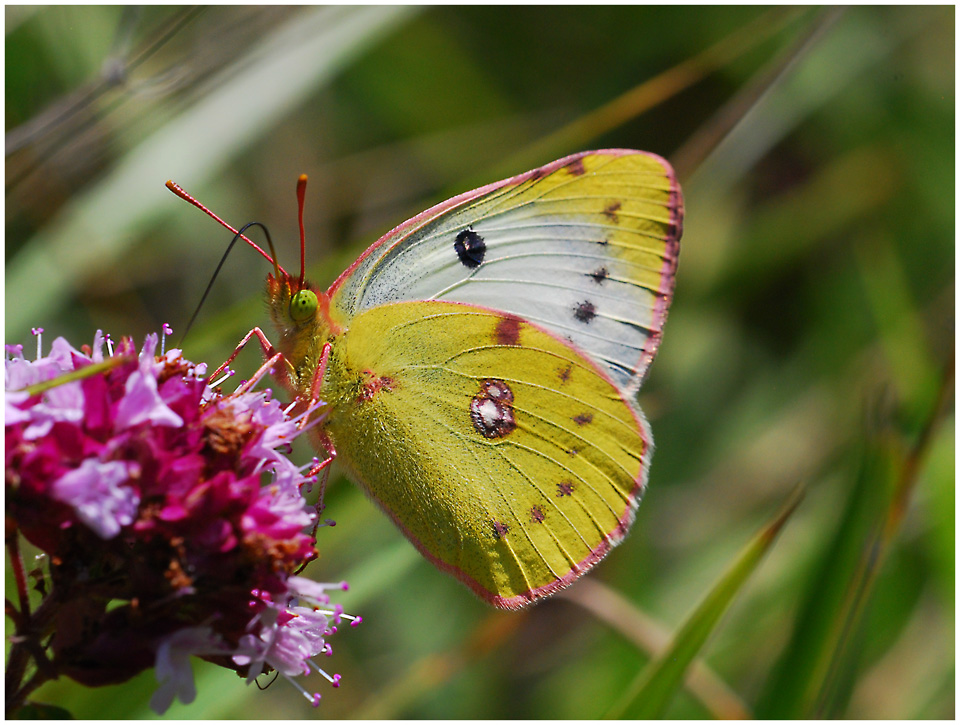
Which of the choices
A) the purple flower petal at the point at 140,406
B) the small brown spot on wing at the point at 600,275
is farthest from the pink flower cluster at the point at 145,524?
the small brown spot on wing at the point at 600,275

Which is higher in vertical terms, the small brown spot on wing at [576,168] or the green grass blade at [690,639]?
the small brown spot on wing at [576,168]

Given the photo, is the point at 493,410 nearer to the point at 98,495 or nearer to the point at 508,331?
the point at 508,331

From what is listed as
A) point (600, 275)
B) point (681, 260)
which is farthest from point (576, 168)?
point (681, 260)

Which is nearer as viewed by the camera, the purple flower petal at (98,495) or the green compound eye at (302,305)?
the purple flower petal at (98,495)

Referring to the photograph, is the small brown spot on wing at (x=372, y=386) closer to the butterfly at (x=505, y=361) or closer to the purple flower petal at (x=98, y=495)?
the butterfly at (x=505, y=361)

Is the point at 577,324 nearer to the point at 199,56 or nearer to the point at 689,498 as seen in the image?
the point at 199,56

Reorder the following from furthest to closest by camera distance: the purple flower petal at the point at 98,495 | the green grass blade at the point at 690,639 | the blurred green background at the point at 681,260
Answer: the blurred green background at the point at 681,260, the green grass blade at the point at 690,639, the purple flower petal at the point at 98,495
